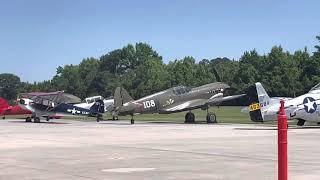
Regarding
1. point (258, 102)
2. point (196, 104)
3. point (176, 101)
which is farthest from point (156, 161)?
point (176, 101)

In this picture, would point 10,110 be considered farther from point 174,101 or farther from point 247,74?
point 247,74

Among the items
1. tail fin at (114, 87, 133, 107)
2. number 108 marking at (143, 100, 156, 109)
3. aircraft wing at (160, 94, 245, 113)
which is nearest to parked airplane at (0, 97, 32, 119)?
tail fin at (114, 87, 133, 107)

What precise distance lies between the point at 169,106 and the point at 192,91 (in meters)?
2.38

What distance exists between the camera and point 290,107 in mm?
30297

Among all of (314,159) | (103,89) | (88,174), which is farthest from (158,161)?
(103,89)

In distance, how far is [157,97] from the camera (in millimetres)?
42875

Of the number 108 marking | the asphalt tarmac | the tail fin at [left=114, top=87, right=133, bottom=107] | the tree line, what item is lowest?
the asphalt tarmac

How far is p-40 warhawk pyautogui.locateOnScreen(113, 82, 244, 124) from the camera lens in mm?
42031

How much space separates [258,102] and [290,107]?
5.83 ft

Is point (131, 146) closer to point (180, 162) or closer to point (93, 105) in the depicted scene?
point (180, 162)

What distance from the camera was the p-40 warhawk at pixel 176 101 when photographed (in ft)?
138

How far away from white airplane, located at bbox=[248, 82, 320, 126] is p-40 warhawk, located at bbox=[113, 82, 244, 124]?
986cm

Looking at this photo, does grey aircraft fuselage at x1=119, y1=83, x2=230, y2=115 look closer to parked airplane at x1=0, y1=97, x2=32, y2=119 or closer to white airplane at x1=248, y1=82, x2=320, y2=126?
white airplane at x1=248, y1=82, x2=320, y2=126

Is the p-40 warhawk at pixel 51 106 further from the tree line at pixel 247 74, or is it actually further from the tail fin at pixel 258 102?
the tree line at pixel 247 74
